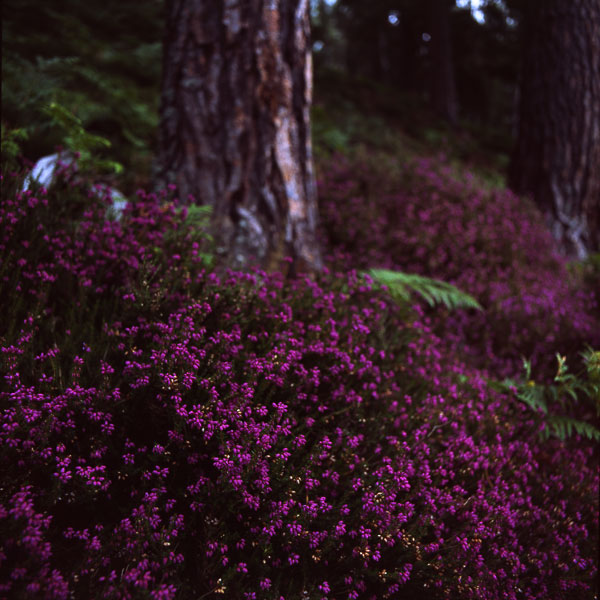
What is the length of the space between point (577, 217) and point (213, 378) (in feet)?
18.9

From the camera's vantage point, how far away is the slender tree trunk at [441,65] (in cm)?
1487

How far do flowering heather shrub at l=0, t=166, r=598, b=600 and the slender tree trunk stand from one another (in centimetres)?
1387

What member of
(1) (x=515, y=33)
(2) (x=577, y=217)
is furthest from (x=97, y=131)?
(1) (x=515, y=33)

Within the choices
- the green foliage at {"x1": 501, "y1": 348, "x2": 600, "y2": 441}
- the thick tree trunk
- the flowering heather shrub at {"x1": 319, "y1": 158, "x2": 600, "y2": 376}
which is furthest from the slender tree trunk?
the green foliage at {"x1": 501, "y1": 348, "x2": 600, "y2": 441}

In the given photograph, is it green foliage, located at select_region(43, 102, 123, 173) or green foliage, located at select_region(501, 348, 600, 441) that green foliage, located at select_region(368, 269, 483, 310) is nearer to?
green foliage, located at select_region(501, 348, 600, 441)

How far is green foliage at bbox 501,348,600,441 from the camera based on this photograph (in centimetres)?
266

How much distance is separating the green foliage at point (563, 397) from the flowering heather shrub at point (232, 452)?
144 mm

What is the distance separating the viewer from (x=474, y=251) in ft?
16.1

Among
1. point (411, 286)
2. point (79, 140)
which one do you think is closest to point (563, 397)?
point (411, 286)

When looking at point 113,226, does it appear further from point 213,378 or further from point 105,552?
point 105,552

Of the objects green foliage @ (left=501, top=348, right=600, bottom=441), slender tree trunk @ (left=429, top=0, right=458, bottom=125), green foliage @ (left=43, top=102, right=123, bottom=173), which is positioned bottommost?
green foliage @ (left=501, top=348, right=600, bottom=441)

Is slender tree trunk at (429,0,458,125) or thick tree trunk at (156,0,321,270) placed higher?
slender tree trunk at (429,0,458,125)

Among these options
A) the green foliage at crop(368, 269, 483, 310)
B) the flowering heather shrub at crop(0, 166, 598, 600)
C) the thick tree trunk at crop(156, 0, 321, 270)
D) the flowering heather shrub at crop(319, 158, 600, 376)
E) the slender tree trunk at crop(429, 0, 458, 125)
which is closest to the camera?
the flowering heather shrub at crop(0, 166, 598, 600)

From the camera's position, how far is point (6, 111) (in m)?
3.67
